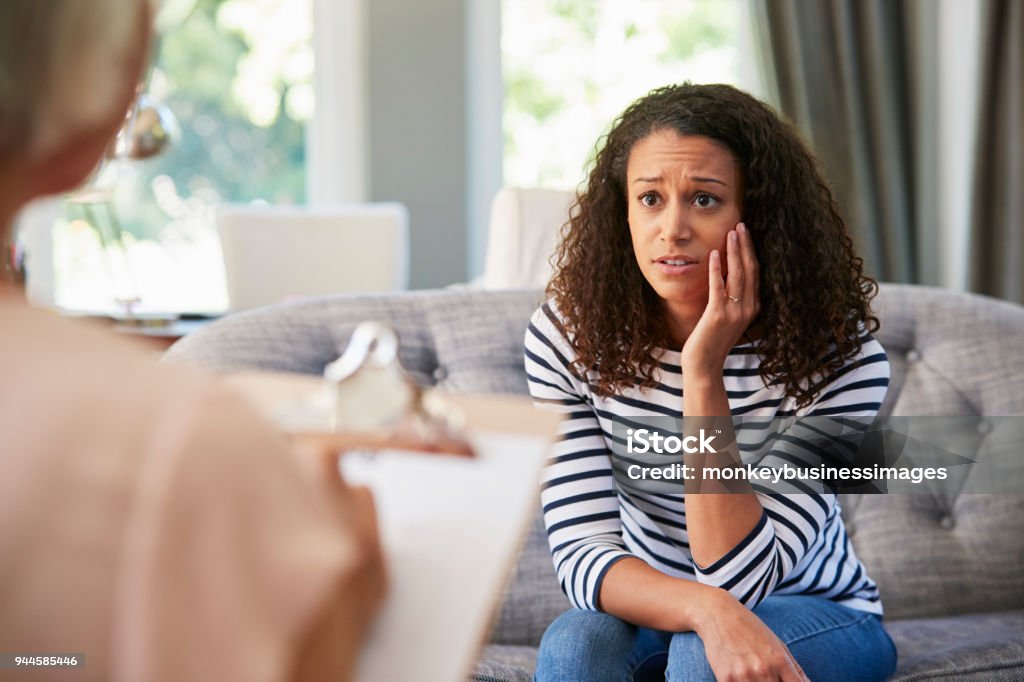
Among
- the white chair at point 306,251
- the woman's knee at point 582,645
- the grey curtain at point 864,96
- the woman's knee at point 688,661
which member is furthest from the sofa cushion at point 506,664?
the grey curtain at point 864,96

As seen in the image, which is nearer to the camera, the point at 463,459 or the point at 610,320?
the point at 463,459

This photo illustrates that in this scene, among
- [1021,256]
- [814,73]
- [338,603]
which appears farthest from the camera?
[814,73]

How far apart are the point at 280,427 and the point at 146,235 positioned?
13.7 feet

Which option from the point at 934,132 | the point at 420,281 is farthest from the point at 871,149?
the point at 420,281

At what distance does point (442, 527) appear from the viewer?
1.89 feet

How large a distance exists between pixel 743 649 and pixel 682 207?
1.70 ft

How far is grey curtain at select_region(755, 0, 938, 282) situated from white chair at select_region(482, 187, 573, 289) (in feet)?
6.84

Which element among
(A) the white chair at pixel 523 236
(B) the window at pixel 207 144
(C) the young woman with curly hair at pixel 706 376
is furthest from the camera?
(B) the window at pixel 207 144

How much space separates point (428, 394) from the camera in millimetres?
620

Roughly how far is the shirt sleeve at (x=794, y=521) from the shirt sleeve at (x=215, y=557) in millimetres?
854

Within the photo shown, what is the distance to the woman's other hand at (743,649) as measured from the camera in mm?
1155

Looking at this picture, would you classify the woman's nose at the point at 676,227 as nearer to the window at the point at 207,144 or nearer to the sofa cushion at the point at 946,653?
the sofa cushion at the point at 946,653

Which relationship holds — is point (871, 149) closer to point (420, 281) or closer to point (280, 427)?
point (420, 281)

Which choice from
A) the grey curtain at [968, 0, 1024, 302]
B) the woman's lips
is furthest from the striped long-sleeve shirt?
the grey curtain at [968, 0, 1024, 302]
